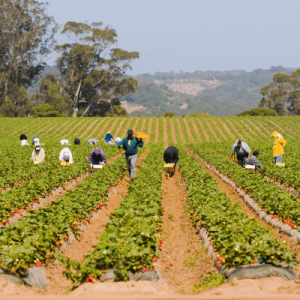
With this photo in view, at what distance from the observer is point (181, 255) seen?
7363 mm

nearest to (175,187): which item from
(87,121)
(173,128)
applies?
(173,128)

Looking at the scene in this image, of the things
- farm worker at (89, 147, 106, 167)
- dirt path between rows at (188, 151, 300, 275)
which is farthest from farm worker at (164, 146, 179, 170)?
farm worker at (89, 147, 106, 167)

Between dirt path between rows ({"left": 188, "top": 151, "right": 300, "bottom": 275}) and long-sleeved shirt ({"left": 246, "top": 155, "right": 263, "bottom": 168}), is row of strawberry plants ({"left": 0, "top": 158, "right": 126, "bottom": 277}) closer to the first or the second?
dirt path between rows ({"left": 188, "top": 151, "right": 300, "bottom": 275})

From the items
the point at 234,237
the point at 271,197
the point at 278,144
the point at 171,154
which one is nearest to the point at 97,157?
the point at 171,154

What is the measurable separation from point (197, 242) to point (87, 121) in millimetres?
51390

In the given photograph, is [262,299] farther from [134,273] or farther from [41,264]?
[41,264]

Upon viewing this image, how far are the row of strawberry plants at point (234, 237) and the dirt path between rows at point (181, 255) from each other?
0.38 metres

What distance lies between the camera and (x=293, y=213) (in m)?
8.18

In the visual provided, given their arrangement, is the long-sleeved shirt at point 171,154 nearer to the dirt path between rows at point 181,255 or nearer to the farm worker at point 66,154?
the farm worker at point 66,154

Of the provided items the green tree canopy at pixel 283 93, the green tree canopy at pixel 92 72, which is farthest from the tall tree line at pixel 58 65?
the green tree canopy at pixel 283 93

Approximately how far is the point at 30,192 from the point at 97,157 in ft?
18.7

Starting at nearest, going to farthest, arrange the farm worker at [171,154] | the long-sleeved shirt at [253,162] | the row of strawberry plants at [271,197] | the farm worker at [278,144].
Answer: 1. the row of strawberry plants at [271,197]
2. the long-sleeved shirt at [253,162]
3. the farm worker at [278,144]
4. the farm worker at [171,154]

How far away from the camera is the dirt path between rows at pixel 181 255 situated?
6.06 meters

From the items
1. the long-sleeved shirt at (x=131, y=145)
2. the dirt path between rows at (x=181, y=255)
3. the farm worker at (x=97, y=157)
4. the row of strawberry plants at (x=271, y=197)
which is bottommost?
the dirt path between rows at (x=181, y=255)
